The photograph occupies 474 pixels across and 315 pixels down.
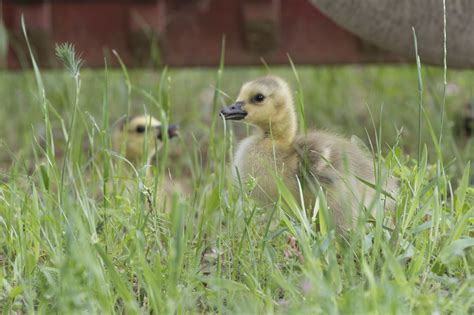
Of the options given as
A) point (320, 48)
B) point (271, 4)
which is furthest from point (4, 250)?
point (320, 48)

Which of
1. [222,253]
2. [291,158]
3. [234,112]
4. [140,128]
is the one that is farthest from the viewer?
[140,128]

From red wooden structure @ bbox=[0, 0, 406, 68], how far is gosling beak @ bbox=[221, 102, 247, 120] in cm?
160

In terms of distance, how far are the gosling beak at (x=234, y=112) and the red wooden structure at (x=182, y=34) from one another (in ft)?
5.24

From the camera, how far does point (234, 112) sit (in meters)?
3.64

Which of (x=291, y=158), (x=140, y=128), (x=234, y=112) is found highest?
(x=234, y=112)

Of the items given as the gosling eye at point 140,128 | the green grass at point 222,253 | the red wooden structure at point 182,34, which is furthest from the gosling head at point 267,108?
the red wooden structure at point 182,34

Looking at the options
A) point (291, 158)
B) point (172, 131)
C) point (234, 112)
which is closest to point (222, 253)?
point (291, 158)

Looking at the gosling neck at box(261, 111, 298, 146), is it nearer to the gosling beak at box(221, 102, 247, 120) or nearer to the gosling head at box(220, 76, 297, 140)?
the gosling head at box(220, 76, 297, 140)

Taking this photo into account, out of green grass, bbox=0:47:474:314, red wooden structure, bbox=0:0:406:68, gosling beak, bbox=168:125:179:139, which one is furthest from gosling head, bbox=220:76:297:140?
red wooden structure, bbox=0:0:406:68

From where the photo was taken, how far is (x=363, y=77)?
A: 6.96 metres

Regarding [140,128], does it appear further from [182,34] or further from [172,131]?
[182,34]

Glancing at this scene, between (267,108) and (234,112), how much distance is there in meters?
0.13

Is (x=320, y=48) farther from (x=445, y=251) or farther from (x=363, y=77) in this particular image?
(x=445, y=251)

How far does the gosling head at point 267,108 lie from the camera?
3.67 meters
